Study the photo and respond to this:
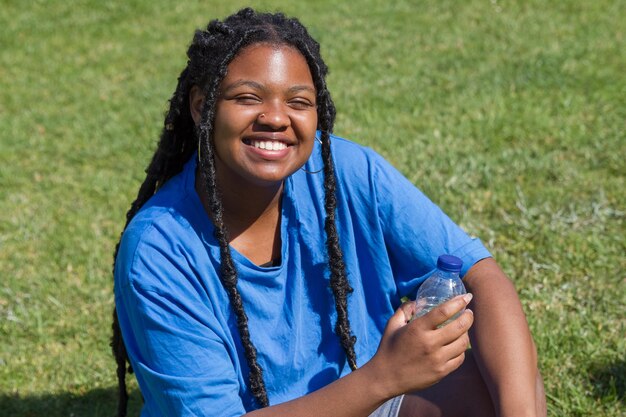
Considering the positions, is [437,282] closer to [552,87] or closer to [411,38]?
[552,87]

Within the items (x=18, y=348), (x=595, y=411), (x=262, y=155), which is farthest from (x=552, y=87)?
(x=262, y=155)

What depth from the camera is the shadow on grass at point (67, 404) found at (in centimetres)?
376

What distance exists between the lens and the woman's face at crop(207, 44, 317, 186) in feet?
8.03

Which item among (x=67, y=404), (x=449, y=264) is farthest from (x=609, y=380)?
(x=67, y=404)

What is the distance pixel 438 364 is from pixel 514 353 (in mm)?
420

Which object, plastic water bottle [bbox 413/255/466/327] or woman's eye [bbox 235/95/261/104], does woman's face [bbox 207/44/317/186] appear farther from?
plastic water bottle [bbox 413/255/466/327]

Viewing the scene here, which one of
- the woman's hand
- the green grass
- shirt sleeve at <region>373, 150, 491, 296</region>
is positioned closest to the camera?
the woman's hand

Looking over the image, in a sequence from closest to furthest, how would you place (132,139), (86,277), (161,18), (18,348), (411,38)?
(18,348), (86,277), (132,139), (411,38), (161,18)

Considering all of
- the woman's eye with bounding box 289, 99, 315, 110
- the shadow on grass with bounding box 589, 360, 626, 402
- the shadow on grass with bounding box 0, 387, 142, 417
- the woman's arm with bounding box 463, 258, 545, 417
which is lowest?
the shadow on grass with bounding box 589, 360, 626, 402

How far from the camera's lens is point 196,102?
8.60 feet

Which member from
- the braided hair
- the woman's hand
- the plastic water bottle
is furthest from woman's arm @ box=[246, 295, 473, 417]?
the braided hair

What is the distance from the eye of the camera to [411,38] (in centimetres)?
837

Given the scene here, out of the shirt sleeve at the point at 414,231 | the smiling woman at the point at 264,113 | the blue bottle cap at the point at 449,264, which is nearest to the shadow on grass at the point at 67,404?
the shirt sleeve at the point at 414,231

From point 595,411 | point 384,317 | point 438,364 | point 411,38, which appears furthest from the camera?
point 411,38
